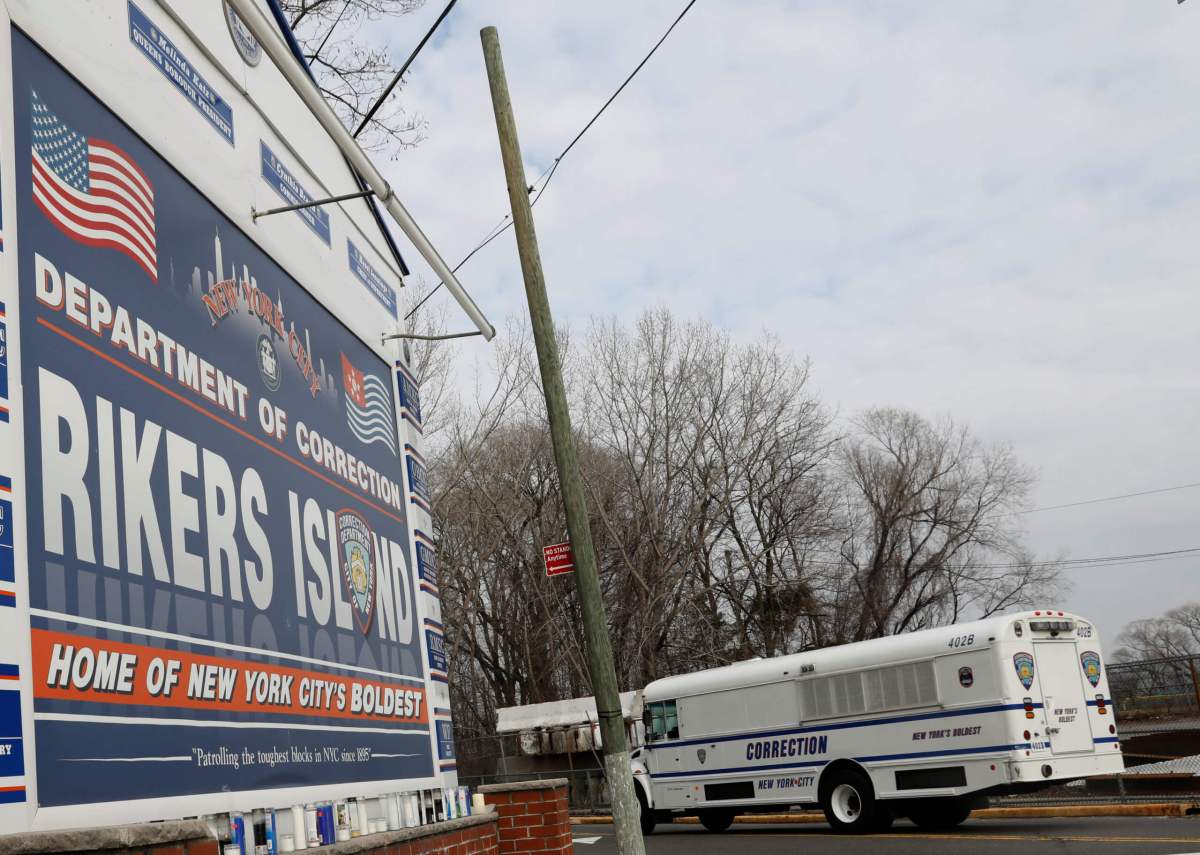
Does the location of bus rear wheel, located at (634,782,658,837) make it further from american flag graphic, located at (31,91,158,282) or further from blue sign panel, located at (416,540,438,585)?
american flag graphic, located at (31,91,158,282)

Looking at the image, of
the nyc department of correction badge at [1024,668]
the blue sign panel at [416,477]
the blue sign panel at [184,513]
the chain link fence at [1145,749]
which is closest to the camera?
the blue sign panel at [184,513]

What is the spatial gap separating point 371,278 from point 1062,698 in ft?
36.6

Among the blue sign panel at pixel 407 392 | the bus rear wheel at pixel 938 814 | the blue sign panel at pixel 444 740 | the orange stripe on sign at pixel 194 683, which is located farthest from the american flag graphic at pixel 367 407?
the bus rear wheel at pixel 938 814

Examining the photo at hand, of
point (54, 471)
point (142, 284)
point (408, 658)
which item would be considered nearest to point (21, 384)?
point (54, 471)

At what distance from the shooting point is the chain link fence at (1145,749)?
17.2 metres

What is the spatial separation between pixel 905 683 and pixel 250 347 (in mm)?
12256

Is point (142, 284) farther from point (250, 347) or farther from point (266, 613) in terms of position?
point (266, 613)

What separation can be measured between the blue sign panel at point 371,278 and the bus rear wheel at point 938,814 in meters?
11.1

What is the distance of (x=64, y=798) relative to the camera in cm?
427

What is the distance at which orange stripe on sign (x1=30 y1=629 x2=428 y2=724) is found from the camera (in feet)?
14.3

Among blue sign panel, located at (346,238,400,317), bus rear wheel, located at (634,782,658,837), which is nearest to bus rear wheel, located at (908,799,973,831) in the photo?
bus rear wheel, located at (634,782,658,837)

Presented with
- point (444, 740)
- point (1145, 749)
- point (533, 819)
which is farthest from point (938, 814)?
point (444, 740)

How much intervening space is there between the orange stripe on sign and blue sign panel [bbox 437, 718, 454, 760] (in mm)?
1282

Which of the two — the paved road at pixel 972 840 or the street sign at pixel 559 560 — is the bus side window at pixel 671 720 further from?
the street sign at pixel 559 560
